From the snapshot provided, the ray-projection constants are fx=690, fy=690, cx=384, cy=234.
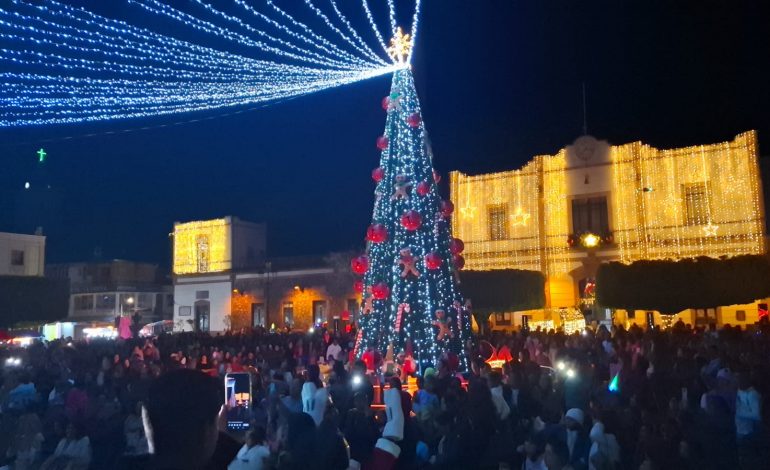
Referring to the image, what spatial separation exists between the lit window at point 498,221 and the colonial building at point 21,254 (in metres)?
31.2

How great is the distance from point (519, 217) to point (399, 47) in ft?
60.2

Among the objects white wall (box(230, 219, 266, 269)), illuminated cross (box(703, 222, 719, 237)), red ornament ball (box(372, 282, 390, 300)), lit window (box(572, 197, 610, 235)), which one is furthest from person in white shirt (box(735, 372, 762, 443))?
white wall (box(230, 219, 266, 269))

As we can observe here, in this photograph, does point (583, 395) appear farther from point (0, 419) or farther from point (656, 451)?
point (0, 419)

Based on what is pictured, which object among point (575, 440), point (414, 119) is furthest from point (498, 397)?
point (414, 119)

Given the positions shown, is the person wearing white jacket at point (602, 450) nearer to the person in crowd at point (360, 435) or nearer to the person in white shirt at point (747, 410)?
the person in crowd at point (360, 435)

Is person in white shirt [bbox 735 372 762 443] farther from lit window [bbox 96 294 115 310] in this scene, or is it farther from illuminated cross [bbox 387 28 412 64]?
lit window [bbox 96 294 115 310]

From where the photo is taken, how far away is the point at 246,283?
42438mm

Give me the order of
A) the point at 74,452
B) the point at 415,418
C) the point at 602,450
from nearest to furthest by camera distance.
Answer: the point at 602,450
the point at 74,452
the point at 415,418

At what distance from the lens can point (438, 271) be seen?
16.0m

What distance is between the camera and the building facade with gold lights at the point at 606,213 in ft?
93.2

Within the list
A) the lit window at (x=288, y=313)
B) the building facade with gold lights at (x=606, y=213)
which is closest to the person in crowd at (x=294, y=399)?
the building facade with gold lights at (x=606, y=213)

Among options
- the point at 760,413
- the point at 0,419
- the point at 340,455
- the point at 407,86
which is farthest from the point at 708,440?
the point at 407,86

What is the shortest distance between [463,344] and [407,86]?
20.5ft

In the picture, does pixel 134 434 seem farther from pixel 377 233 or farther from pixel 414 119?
pixel 414 119
